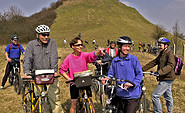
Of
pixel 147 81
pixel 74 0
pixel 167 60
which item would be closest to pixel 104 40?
pixel 147 81

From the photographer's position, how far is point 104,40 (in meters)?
41.0

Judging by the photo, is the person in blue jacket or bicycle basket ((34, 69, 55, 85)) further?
bicycle basket ((34, 69, 55, 85))

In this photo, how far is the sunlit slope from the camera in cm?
4666

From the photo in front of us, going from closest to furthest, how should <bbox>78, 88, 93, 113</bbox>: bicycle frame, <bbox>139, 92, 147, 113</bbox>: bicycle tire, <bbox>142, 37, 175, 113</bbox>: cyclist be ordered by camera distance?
<bbox>78, 88, 93, 113</bbox>: bicycle frame, <bbox>142, 37, 175, 113</bbox>: cyclist, <bbox>139, 92, 147, 113</bbox>: bicycle tire

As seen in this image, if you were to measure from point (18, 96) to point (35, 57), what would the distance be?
13.7 ft

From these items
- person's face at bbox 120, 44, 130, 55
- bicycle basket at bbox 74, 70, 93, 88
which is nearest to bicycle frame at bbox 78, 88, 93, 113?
bicycle basket at bbox 74, 70, 93, 88

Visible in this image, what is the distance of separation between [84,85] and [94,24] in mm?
55055

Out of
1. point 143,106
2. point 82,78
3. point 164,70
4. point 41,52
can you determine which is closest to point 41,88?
point 41,52

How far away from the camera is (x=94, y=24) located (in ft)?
185

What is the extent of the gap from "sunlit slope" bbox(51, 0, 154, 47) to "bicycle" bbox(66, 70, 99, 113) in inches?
1391

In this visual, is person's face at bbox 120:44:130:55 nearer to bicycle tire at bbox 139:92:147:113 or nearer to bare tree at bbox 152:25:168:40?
bicycle tire at bbox 139:92:147:113

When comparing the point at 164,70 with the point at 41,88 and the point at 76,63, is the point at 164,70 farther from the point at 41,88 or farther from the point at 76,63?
the point at 41,88

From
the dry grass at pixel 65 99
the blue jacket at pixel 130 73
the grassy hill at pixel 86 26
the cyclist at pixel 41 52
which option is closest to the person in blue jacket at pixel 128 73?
the blue jacket at pixel 130 73

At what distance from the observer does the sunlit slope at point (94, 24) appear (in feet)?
153
